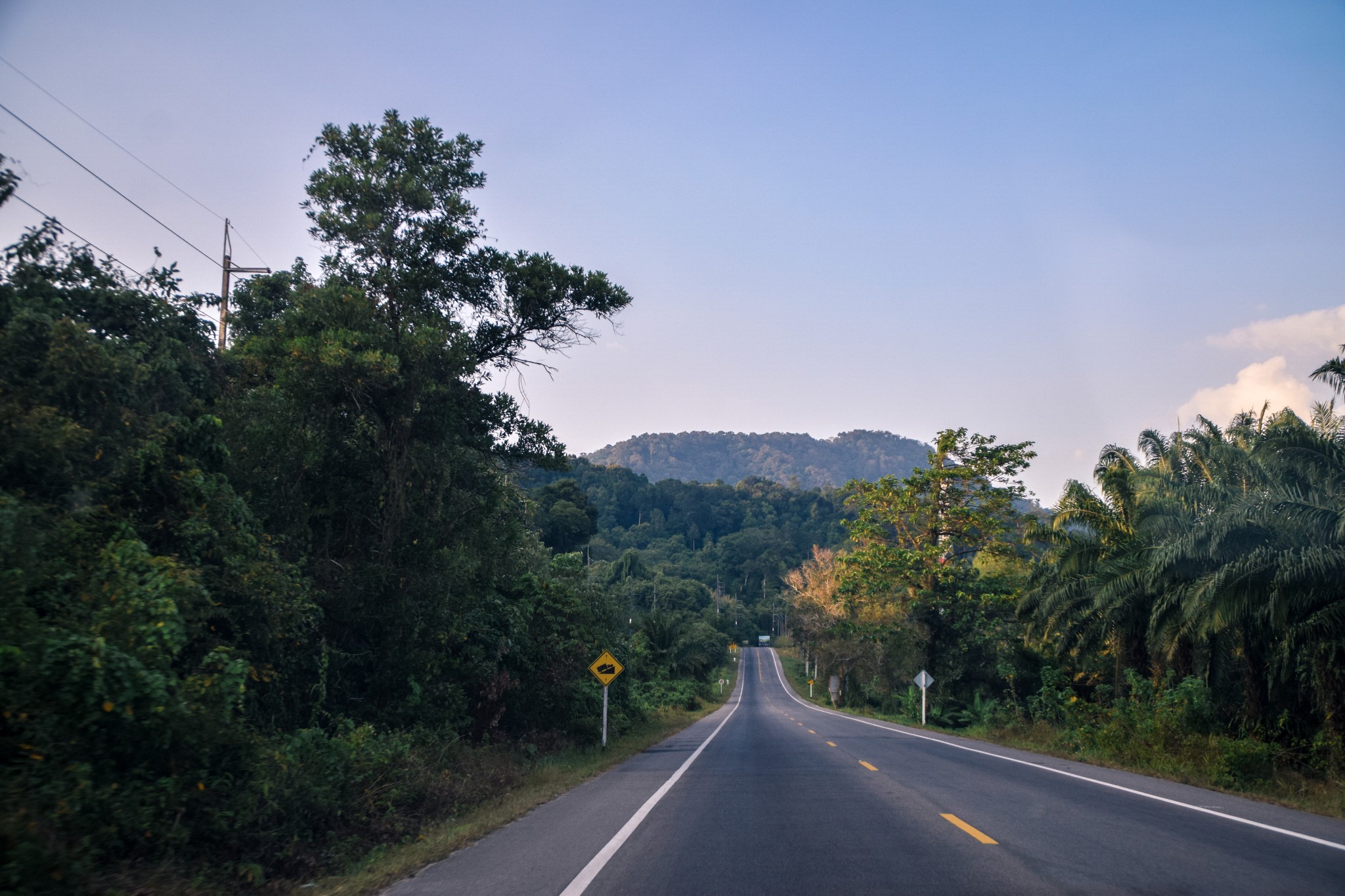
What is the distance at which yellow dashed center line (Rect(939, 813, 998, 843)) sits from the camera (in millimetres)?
8961

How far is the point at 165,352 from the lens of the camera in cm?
1283

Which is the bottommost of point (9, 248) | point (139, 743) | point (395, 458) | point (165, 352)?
point (139, 743)

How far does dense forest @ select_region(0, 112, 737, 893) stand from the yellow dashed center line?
5.98 metres

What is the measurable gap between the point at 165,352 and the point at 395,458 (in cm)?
390

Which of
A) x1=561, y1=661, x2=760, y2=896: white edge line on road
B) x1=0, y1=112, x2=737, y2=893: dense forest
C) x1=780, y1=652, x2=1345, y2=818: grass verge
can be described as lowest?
x1=780, y1=652, x2=1345, y2=818: grass verge

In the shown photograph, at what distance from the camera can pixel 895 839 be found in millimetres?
8984

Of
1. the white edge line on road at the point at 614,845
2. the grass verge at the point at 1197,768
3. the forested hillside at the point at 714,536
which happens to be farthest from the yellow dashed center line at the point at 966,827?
the forested hillside at the point at 714,536

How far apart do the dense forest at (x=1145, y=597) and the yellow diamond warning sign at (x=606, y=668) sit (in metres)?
11.6

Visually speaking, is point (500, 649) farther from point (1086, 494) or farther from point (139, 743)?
point (1086, 494)

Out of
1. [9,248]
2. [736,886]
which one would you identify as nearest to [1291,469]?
[736,886]

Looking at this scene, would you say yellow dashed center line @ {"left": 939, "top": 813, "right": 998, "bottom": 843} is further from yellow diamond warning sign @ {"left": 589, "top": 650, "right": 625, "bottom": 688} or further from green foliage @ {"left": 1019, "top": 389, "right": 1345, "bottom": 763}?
yellow diamond warning sign @ {"left": 589, "top": 650, "right": 625, "bottom": 688}

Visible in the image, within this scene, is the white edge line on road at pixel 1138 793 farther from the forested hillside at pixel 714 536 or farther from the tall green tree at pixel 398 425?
the forested hillside at pixel 714 536

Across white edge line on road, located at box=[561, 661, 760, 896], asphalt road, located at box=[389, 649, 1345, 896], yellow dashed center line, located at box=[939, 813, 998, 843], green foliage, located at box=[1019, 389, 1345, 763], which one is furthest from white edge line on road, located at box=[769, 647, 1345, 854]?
white edge line on road, located at box=[561, 661, 760, 896]

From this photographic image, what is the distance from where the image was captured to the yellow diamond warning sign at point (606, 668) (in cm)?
2323
